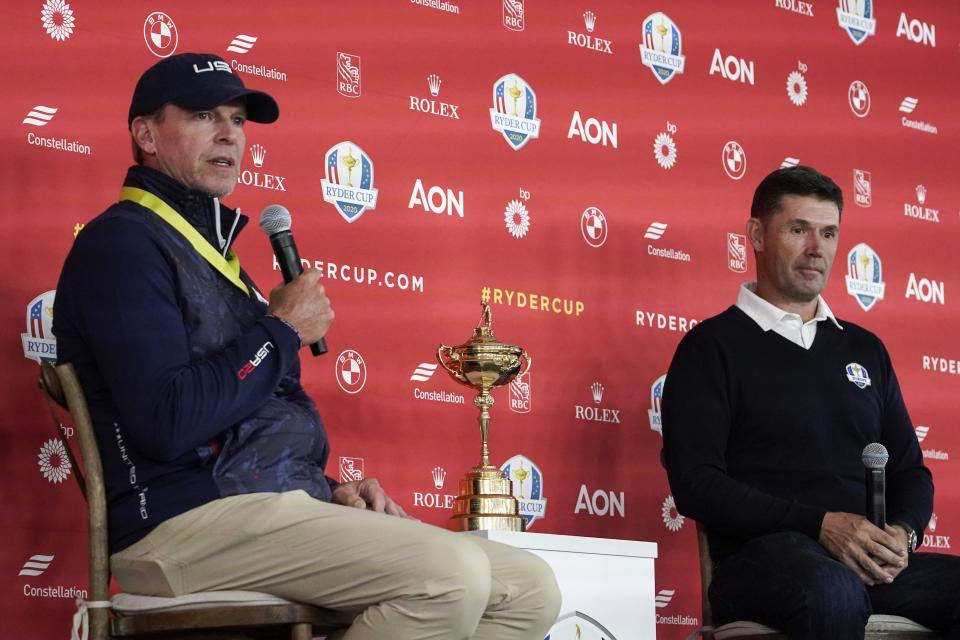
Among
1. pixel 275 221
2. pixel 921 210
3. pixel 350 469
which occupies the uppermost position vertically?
pixel 921 210

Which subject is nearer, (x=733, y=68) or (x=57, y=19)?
(x=57, y=19)

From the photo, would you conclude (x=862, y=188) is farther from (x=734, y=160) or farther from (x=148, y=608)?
(x=148, y=608)

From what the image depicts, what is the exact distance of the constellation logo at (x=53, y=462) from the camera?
2.88 m

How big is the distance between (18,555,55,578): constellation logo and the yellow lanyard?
87 centimetres

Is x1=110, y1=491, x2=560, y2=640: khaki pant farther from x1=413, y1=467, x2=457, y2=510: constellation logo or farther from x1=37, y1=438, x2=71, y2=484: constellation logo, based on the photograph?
x1=413, y1=467, x2=457, y2=510: constellation logo

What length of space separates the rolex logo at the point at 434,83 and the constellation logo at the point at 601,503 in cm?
111

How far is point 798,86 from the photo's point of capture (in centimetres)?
431

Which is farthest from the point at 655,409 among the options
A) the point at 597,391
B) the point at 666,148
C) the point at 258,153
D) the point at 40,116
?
the point at 40,116

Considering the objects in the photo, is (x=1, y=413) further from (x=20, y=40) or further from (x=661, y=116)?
(x=661, y=116)

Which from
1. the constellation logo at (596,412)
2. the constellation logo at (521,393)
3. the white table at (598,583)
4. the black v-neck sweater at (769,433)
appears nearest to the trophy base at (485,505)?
the white table at (598,583)

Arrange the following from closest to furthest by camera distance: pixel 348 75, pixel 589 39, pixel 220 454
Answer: pixel 220 454
pixel 348 75
pixel 589 39

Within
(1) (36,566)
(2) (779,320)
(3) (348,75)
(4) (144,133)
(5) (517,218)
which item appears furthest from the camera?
(5) (517,218)

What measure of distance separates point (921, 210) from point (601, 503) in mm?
1533

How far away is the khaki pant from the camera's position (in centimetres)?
210
